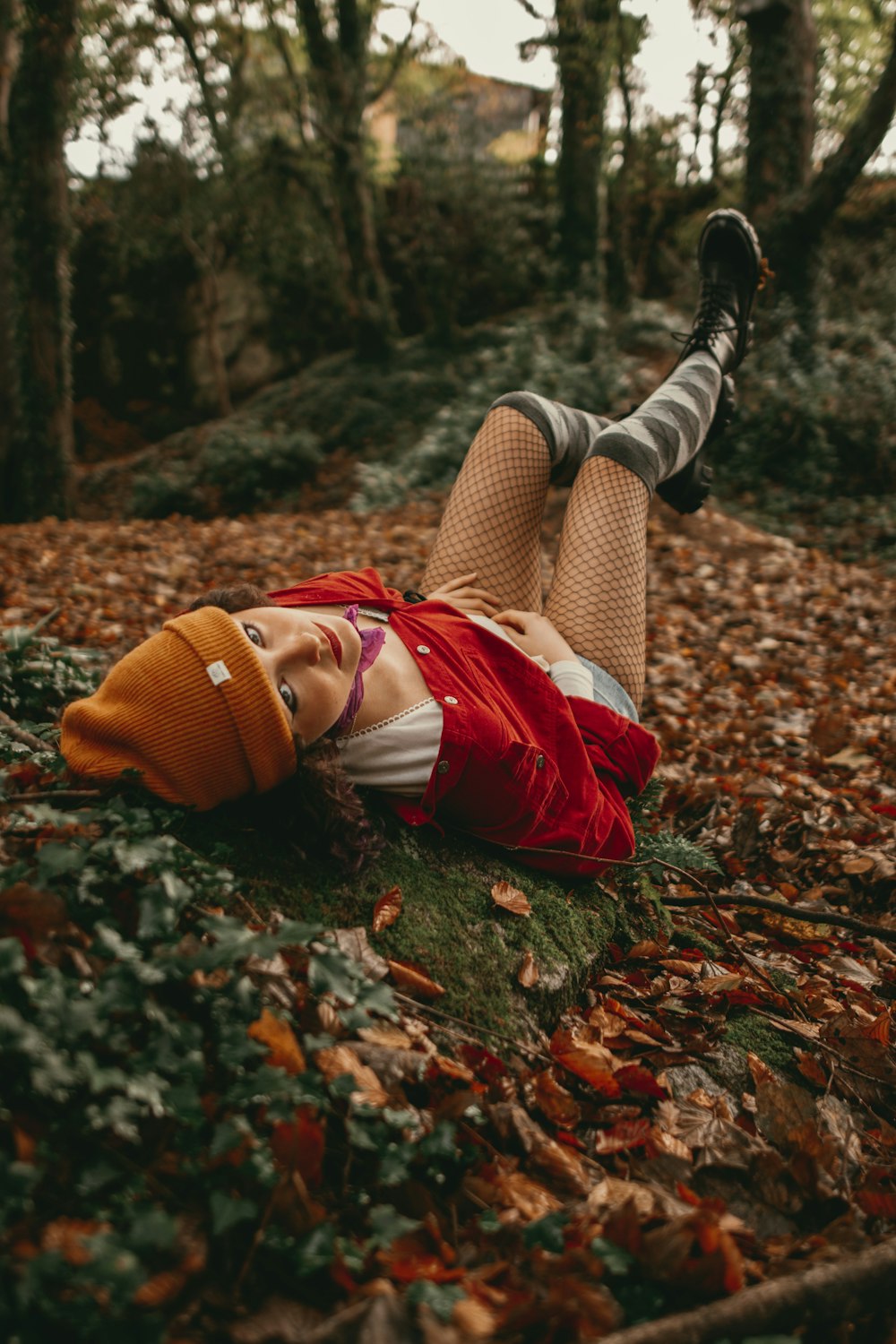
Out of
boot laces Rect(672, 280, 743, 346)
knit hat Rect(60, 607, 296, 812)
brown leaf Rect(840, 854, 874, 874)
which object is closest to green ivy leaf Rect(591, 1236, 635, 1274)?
knit hat Rect(60, 607, 296, 812)

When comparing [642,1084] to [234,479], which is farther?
[234,479]

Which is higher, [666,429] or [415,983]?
[666,429]

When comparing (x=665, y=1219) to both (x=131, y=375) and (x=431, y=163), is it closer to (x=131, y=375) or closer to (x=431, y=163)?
(x=431, y=163)

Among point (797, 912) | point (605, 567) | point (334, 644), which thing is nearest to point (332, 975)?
point (334, 644)

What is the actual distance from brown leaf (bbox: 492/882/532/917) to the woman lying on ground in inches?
7.8

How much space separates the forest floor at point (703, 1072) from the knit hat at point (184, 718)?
2.45ft

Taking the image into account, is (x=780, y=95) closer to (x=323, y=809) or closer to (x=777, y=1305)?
(x=323, y=809)

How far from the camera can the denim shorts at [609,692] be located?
129 inches

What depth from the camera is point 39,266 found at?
7.73 m

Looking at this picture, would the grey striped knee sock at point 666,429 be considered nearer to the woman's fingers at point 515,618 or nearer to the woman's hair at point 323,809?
the woman's fingers at point 515,618

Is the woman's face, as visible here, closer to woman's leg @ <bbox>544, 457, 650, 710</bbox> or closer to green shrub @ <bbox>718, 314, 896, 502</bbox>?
woman's leg @ <bbox>544, 457, 650, 710</bbox>

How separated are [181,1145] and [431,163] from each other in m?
15.3

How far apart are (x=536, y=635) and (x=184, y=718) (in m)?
1.67

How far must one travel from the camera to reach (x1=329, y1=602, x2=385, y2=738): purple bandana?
2512 mm
